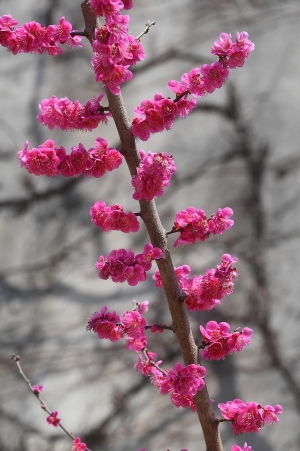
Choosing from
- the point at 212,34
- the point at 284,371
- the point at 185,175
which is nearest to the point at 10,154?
the point at 185,175

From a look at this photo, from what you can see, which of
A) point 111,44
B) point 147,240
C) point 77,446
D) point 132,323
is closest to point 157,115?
point 111,44

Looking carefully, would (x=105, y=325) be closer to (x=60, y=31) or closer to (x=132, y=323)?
(x=132, y=323)

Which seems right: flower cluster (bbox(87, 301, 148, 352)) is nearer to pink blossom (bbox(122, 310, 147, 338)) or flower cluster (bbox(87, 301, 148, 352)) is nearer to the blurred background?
pink blossom (bbox(122, 310, 147, 338))

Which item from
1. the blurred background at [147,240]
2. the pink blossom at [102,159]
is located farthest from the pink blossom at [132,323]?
the blurred background at [147,240]

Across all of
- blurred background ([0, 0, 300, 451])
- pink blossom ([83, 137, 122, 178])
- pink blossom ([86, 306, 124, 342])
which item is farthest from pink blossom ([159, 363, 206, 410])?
blurred background ([0, 0, 300, 451])

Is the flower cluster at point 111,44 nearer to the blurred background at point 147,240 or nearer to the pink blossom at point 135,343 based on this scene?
the pink blossom at point 135,343

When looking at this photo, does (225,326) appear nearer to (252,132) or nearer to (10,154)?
(252,132)
